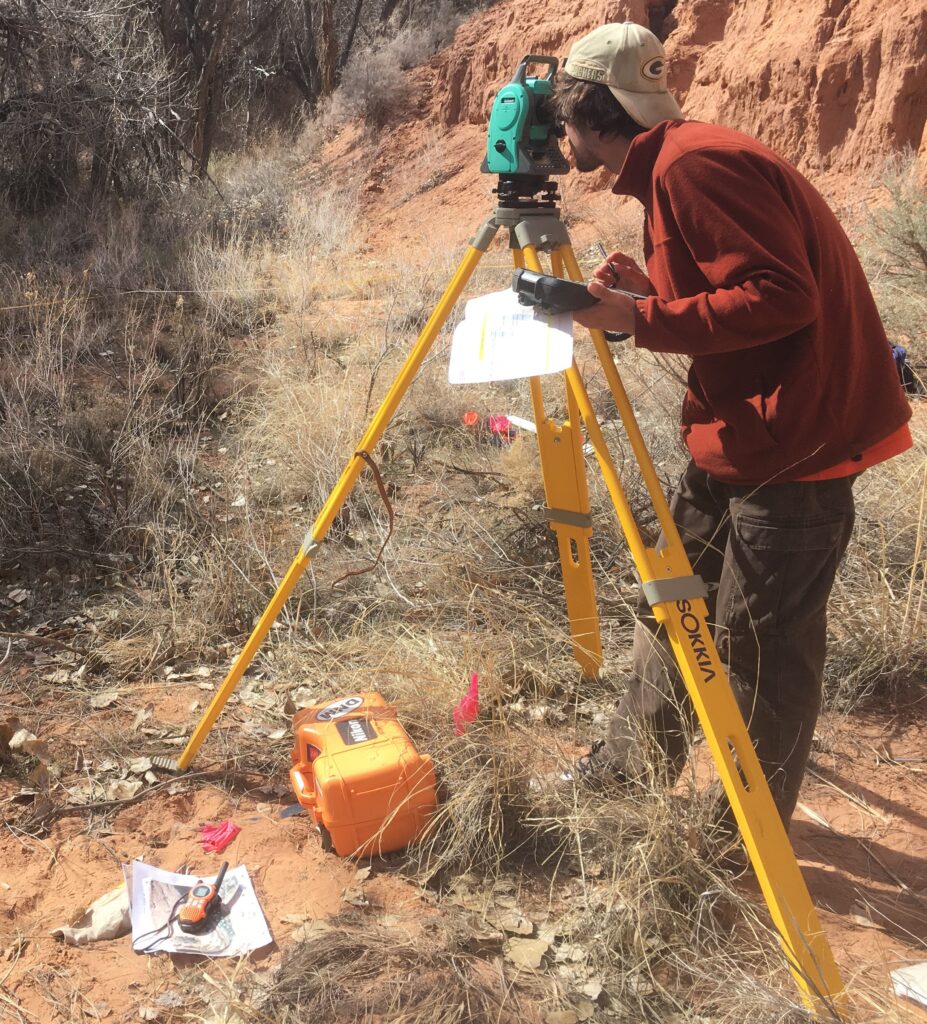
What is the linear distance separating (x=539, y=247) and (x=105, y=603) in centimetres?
225

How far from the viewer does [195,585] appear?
3.44 metres

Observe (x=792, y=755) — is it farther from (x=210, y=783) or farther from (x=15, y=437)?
(x=15, y=437)

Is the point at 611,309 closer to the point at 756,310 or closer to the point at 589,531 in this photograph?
the point at 756,310

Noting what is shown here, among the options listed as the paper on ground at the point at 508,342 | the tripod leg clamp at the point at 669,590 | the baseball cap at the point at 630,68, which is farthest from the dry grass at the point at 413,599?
the baseball cap at the point at 630,68

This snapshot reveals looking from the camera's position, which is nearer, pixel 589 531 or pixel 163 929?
pixel 163 929

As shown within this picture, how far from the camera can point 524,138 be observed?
6.69 feet

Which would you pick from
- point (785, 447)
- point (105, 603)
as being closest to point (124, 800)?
point (105, 603)

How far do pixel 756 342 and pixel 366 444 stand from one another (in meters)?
1.06

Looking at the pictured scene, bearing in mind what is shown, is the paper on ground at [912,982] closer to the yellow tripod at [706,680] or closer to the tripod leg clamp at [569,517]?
the yellow tripod at [706,680]

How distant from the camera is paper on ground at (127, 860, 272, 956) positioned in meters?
2.06

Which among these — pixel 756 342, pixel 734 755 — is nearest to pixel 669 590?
pixel 734 755

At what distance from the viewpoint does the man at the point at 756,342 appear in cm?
158

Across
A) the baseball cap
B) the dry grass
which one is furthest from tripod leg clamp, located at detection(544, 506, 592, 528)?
the baseball cap

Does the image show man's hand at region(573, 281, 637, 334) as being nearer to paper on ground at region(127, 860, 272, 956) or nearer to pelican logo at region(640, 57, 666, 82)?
pelican logo at region(640, 57, 666, 82)
